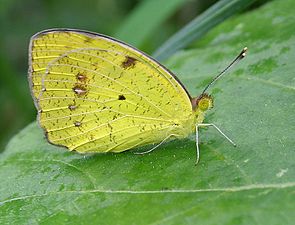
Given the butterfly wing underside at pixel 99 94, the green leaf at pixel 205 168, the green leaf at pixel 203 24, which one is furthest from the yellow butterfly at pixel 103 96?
the green leaf at pixel 203 24

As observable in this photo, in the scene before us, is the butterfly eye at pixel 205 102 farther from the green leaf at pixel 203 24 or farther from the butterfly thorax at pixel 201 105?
the green leaf at pixel 203 24

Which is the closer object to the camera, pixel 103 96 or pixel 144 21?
pixel 103 96

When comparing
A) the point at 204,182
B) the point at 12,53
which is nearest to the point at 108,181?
the point at 204,182

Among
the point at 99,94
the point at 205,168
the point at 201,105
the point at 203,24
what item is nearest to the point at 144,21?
the point at 203,24

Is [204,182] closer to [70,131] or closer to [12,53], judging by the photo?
[70,131]

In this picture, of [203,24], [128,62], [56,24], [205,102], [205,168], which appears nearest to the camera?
[205,168]

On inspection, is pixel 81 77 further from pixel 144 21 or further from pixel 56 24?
pixel 56 24

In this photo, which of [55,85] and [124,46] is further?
[55,85]
